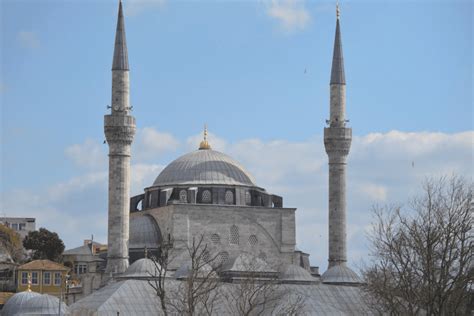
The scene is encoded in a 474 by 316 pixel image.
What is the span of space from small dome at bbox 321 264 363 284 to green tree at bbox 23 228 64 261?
2322cm

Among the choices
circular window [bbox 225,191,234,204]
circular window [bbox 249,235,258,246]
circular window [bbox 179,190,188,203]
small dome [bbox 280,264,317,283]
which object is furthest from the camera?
circular window [bbox 225,191,234,204]

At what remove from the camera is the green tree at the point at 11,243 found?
87.1 m

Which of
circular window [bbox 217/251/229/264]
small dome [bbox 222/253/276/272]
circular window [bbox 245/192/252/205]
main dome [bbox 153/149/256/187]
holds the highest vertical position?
main dome [bbox 153/149/256/187]

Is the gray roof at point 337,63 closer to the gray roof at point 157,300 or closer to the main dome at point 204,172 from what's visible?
the main dome at point 204,172

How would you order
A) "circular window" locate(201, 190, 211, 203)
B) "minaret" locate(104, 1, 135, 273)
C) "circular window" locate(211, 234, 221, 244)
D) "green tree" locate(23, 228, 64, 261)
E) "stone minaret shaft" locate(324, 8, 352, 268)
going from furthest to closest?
"green tree" locate(23, 228, 64, 261)
"circular window" locate(201, 190, 211, 203)
"circular window" locate(211, 234, 221, 244)
"stone minaret shaft" locate(324, 8, 352, 268)
"minaret" locate(104, 1, 135, 273)

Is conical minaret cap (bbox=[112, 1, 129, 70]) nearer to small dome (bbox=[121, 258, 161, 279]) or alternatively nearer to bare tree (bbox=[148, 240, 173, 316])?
bare tree (bbox=[148, 240, 173, 316])

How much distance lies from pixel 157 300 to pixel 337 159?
1588 cm

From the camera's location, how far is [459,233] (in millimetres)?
42656

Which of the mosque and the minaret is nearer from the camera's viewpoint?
the mosque

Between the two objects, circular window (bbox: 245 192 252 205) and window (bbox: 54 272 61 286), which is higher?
circular window (bbox: 245 192 252 205)

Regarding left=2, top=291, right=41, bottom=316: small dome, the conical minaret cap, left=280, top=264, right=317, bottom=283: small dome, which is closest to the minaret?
the conical minaret cap

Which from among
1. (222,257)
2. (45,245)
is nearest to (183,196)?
(222,257)

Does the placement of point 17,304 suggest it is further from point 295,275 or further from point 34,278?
point 34,278

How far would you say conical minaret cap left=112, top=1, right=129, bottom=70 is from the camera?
67.9 metres
